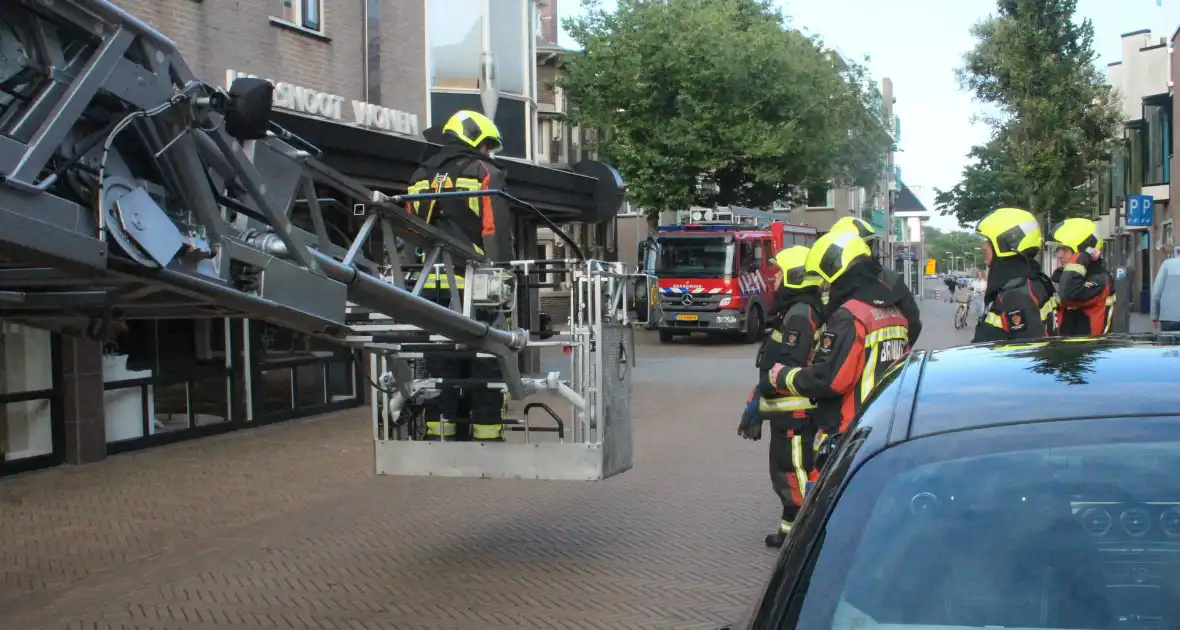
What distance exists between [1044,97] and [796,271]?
992 inches

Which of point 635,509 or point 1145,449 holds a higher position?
point 1145,449

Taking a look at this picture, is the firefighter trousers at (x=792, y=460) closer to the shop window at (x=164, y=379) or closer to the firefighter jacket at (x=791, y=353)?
the firefighter jacket at (x=791, y=353)

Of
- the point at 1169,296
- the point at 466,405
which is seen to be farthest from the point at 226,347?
the point at 1169,296

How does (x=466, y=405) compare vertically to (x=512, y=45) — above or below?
below

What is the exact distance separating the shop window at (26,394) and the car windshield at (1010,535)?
331 inches

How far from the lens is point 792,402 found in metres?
6.23

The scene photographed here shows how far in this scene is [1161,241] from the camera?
31828 millimetres

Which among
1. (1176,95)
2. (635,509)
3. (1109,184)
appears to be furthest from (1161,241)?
(635,509)

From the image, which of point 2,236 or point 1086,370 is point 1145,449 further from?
point 2,236

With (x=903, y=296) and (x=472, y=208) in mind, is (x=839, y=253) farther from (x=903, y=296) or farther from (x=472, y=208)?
(x=472, y=208)

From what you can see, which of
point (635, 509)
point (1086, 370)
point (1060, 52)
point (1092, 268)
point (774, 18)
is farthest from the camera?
point (774, 18)

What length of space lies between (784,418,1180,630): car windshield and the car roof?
8 centimetres

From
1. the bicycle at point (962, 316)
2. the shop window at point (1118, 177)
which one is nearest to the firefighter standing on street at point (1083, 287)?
the bicycle at point (962, 316)

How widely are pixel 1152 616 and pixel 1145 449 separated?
0.30m
